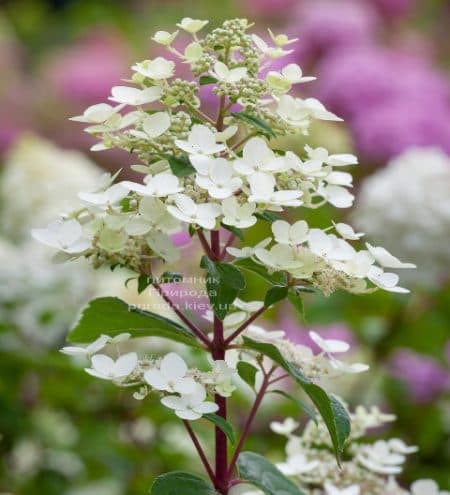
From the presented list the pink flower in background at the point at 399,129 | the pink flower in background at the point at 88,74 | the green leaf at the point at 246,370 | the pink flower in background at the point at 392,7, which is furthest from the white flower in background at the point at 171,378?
the pink flower in background at the point at 392,7

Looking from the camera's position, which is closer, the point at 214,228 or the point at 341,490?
the point at 214,228

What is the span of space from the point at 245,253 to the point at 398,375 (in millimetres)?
1109

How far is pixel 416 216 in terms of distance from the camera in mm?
1543

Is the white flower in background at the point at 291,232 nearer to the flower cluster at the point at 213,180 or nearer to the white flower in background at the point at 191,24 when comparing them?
the flower cluster at the point at 213,180

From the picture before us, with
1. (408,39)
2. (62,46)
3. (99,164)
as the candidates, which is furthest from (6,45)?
(408,39)

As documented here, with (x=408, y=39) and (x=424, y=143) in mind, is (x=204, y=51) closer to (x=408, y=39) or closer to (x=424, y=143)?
(x=424, y=143)

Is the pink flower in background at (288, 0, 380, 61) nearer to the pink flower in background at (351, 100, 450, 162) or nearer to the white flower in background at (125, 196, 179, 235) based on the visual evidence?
the pink flower in background at (351, 100, 450, 162)

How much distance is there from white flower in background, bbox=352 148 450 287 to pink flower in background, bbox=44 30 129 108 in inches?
70.9

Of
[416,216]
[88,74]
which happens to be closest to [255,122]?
[416,216]

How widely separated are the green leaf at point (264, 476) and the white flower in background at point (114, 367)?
0.37 ft

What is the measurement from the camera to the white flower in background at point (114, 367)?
65 cm

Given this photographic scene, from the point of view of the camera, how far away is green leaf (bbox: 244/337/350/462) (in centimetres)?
65

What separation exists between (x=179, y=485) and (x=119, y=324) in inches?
4.4

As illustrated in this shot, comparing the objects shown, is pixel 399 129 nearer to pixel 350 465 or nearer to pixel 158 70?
pixel 350 465
